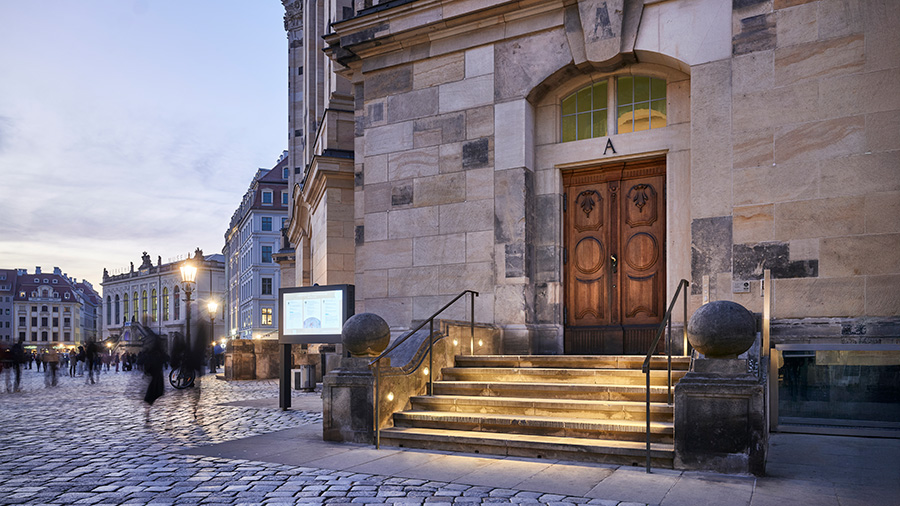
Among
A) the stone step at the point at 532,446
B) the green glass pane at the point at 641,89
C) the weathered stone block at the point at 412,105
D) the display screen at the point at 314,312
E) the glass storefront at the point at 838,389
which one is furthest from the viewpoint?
the weathered stone block at the point at 412,105

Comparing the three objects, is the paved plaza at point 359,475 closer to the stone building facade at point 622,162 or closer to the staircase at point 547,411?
the staircase at point 547,411

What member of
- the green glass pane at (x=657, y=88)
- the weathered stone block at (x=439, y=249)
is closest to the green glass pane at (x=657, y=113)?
the green glass pane at (x=657, y=88)

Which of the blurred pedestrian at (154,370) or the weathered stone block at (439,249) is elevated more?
the weathered stone block at (439,249)

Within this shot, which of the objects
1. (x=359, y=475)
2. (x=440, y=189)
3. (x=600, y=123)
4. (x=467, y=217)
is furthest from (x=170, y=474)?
(x=600, y=123)

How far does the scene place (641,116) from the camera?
474 inches

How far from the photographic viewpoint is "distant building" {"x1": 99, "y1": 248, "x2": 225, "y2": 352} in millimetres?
114812

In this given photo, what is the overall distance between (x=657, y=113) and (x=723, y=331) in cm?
599

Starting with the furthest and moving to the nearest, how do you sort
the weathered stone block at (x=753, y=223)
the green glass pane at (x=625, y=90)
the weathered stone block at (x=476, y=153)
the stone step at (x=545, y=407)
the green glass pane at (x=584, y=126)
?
the weathered stone block at (x=476, y=153), the green glass pane at (x=584, y=126), the green glass pane at (x=625, y=90), the weathered stone block at (x=753, y=223), the stone step at (x=545, y=407)

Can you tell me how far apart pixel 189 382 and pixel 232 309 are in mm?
75223

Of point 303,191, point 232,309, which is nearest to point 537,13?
point 303,191

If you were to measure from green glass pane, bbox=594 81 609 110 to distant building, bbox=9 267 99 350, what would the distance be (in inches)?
6430

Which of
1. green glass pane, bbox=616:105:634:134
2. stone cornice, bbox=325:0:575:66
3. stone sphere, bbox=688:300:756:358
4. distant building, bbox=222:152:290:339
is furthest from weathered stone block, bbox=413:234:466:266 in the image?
distant building, bbox=222:152:290:339

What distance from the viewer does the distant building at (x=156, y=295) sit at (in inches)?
4520

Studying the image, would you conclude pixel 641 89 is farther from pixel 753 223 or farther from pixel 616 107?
pixel 753 223
